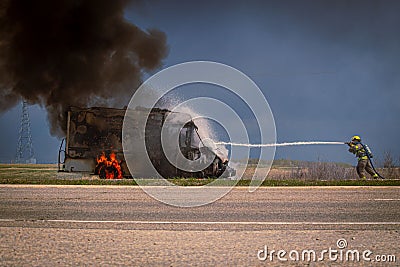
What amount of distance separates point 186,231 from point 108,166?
41.4ft

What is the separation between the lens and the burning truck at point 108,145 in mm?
18891

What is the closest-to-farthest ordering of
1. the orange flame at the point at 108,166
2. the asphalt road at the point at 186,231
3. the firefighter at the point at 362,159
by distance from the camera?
1. the asphalt road at the point at 186,231
2. the orange flame at the point at 108,166
3. the firefighter at the point at 362,159

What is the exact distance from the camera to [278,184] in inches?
656

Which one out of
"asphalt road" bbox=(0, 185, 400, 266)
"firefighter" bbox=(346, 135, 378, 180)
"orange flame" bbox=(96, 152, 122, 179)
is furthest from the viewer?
"firefighter" bbox=(346, 135, 378, 180)

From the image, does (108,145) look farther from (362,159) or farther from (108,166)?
(362,159)

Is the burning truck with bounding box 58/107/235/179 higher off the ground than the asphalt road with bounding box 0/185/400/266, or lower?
higher

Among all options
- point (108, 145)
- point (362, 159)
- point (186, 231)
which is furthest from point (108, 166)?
point (186, 231)

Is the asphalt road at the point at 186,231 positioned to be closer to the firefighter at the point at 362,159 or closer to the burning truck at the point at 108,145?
the burning truck at the point at 108,145

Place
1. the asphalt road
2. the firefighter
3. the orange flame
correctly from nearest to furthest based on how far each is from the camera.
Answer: the asphalt road, the orange flame, the firefighter

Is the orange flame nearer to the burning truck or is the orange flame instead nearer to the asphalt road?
the burning truck

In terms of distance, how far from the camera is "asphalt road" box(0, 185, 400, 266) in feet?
16.6

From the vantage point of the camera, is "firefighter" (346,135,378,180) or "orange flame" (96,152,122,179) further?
"firefighter" (346,135,378,180)

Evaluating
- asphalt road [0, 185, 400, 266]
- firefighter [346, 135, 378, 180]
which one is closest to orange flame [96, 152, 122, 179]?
asphalt road [0, 185, 400, 266]

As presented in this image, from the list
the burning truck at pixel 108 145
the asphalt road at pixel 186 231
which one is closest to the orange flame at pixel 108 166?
the burning truck at pixel 108 145
